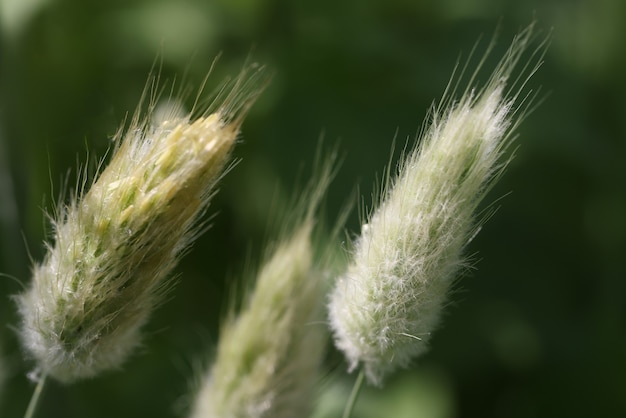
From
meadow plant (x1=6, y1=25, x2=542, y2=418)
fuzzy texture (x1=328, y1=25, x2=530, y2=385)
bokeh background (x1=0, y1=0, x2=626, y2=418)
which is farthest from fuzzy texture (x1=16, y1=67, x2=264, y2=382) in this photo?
bokeh background (x1=0, y1=0, x2=626, y2=418)

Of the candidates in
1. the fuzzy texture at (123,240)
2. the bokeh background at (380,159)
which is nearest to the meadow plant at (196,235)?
the fuzzy texture at (123,240)

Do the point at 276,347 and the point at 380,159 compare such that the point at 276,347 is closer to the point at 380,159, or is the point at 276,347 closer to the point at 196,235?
the point at 196,235

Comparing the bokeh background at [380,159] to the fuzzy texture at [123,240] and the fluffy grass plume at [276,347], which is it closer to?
the fluffy grass plume at [276,347]

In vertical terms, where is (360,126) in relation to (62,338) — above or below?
below

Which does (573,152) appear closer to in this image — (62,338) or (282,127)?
(282,127)

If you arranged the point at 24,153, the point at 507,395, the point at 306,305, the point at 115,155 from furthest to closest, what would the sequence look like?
the point at 507,395, the point at 24,153, the point at 306,305, the point at 115,155

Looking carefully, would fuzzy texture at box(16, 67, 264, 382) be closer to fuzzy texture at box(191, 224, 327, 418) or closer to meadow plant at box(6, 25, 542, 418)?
meadow plant at box(6, 25, 542, 418)

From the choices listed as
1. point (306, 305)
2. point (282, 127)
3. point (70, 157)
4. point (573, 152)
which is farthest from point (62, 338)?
point (573, 152)
